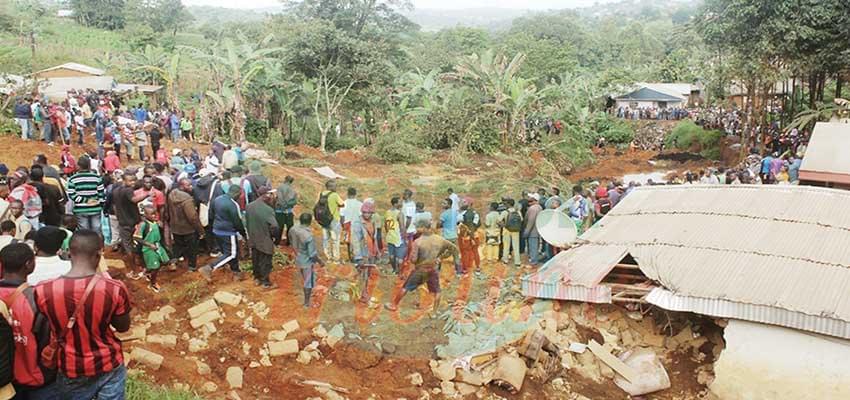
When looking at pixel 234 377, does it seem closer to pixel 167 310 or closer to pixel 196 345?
pixel 196 345

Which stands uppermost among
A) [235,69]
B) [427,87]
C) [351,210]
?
[235,69]

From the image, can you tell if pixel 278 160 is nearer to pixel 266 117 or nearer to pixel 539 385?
pixel 266 117

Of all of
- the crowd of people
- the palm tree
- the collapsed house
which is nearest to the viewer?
the collapsed house

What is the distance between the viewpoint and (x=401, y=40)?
123 ft

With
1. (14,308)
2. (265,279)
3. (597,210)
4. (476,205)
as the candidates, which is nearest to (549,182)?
(476,205)

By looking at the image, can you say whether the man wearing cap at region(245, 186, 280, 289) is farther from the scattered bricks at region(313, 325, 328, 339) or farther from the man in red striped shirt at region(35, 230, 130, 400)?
the man in red striped shirt at region(35, 230, 130, 400)

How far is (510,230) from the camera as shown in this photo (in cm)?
988

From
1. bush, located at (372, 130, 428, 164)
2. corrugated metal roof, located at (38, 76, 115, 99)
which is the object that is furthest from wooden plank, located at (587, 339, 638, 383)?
corrugated metal roof, located at (38, 76, 115, 99)

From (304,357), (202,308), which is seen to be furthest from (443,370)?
(202,308)

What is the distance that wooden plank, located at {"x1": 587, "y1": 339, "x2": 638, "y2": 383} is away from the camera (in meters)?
7.55

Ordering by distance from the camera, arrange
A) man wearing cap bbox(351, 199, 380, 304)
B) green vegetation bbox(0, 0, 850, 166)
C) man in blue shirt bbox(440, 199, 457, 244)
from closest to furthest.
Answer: man wearing cap bbox(351, 199, 380, 304)
man in blue shirt bbox(440, 199, 457, 244)
green vegetation bbox(0, 0, 850, 166)

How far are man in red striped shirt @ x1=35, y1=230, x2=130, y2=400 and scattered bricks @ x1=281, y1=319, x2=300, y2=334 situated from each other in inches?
143

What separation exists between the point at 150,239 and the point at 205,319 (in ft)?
3.71

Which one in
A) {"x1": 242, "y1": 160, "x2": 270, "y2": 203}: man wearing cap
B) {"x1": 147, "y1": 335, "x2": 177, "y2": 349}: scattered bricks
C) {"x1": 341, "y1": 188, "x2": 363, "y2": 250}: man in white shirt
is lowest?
{"x1": 147, "y1": 335, "x2": 177, "y2": 349}: scattered bricks
